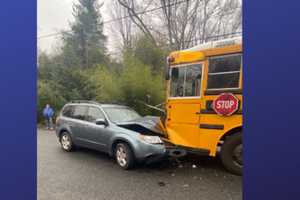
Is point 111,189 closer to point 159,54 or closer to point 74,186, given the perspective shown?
point 74,186

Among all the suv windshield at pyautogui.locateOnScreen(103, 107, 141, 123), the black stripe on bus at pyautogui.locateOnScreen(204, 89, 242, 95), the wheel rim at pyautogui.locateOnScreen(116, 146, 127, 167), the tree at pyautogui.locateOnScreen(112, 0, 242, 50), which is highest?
the tree at pyautogui.locateOnScreen(112, 0, 242, 50)

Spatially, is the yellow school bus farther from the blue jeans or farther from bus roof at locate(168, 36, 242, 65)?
the blue jeans

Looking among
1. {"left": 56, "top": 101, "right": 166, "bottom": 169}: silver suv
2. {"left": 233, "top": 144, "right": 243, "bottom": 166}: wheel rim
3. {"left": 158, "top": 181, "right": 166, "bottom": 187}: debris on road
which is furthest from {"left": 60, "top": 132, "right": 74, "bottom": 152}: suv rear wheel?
{"left": 233, "top": 144, "right": 243, "bottom": 166}: wheel rim

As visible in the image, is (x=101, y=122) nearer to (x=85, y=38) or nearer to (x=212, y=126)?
(x=212, y=126)

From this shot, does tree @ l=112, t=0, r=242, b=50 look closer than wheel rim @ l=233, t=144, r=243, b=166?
No

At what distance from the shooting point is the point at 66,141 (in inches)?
305

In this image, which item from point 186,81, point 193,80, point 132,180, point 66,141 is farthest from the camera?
point 66,141

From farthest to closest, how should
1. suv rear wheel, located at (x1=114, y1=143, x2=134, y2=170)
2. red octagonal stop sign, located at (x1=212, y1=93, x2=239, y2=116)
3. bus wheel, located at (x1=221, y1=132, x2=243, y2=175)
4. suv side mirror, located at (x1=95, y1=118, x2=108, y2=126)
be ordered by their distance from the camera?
suv side mirror, located at (x1=95, y1=118, x2=108, y2=126) < suv rear wheel, located at (x1=114, y1=143, x2=134, y2=170) < bus wheel, located at (x1=221, y1=132, x2=243, y2=175) < red octagonal stop sign, located at (x1=212, y1=93, x2=239, y2=116)

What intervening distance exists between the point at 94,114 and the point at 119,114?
0.70 meters

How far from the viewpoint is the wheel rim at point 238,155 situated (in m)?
5.61

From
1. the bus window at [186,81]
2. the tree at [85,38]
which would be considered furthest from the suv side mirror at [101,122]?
the tree at [85,38]

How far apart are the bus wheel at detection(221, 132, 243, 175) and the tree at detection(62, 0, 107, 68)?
1675 centimetres

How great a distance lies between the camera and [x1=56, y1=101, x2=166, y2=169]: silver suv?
5770 mm

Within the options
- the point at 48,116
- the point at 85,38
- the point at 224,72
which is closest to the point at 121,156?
the point at 224,72
